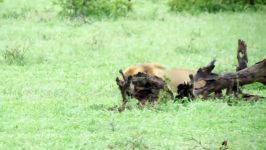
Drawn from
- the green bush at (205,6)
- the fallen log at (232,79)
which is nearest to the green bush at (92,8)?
the green bush at (205,6)

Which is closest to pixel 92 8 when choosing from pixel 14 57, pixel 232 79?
pixel 14 57

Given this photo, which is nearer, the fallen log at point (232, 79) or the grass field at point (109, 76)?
the grass field at point (109, 76)

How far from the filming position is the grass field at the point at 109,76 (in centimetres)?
625

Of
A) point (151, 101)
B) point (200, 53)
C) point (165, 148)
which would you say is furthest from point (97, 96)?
point (200, 53)

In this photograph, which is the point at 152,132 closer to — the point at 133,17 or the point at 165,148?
the point at 165,148

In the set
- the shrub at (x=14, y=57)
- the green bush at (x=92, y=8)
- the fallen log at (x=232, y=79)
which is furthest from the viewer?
the green bush at (x=92, y=8)

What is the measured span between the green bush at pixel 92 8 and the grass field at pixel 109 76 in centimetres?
33

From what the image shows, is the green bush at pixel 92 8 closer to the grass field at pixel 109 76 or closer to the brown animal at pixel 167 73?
the grass field at pixel 109 76

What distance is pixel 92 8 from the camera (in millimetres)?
15219

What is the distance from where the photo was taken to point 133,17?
1547 centimetres

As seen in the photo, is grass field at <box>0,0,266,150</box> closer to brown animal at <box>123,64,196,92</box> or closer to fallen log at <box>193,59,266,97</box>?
fallen log at <box>193,59,266,97</box>

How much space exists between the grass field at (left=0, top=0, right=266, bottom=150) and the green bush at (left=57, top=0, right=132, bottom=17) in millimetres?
332

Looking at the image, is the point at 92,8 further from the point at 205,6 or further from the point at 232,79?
the point at 232,79

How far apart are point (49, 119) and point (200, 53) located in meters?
5.26
